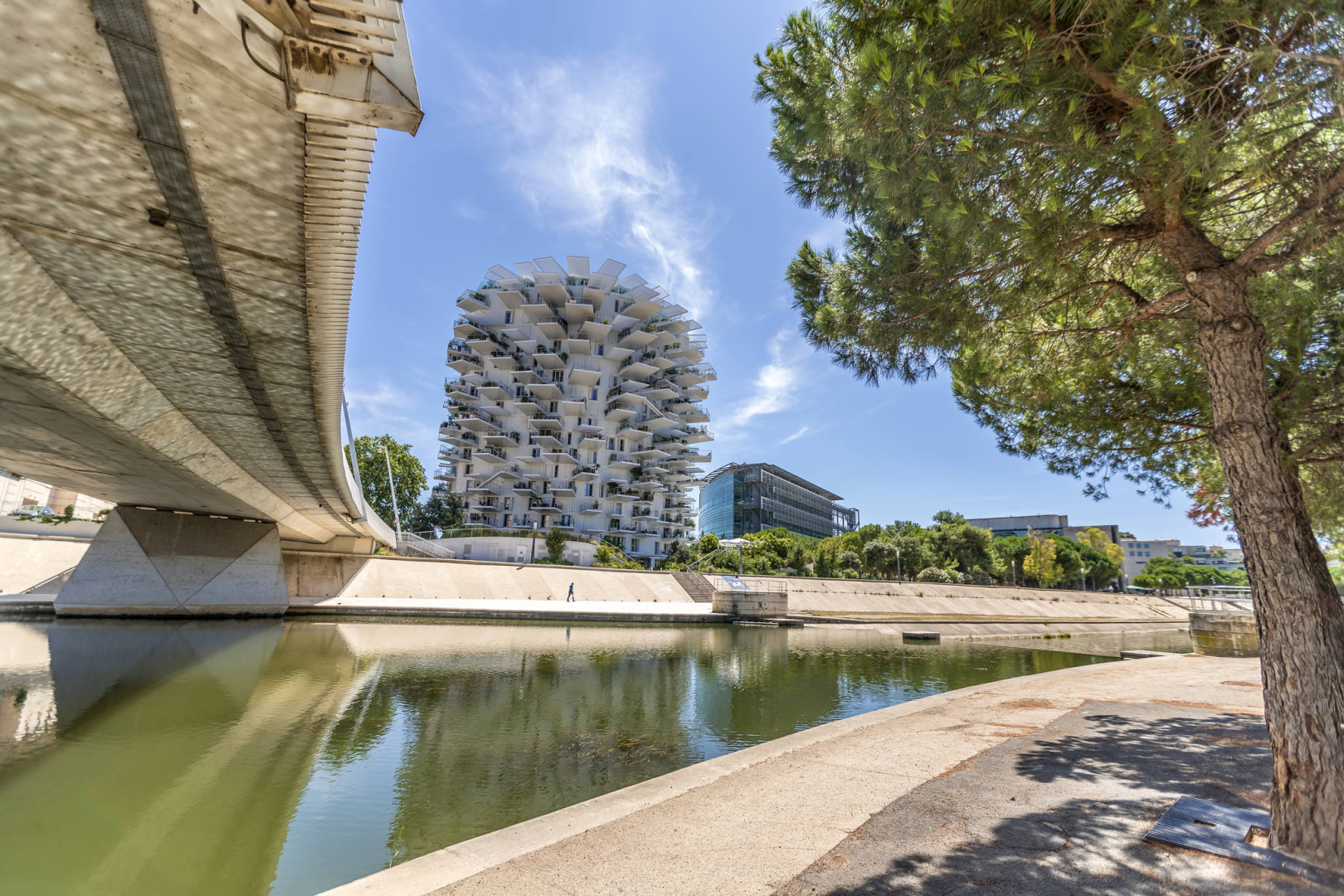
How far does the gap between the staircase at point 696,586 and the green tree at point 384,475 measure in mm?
31134

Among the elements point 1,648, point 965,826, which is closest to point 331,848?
point 965,826

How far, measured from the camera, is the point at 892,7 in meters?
5.38

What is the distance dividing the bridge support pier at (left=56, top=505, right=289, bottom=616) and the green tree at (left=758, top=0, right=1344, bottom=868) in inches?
1036

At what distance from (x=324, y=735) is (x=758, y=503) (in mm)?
88803

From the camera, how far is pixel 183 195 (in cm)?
404

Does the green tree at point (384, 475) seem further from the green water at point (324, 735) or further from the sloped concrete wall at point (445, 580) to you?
the green water at point (324, 735)

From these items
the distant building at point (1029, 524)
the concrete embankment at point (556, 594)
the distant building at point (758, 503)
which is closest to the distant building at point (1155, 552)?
the distant building at point (1029, 524)

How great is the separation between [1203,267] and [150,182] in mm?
7621

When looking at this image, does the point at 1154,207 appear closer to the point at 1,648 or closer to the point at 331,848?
the point at 331,848

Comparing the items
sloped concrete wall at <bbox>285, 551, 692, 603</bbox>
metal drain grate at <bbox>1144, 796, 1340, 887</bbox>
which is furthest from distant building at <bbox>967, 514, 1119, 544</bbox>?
metal drain grate at <bbox>1144, 796, 1340, 887</bbox>

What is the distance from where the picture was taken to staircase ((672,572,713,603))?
124 feet

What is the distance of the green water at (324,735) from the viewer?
19.2ft

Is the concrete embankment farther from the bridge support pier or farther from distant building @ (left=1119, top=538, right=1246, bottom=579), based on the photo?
distant building @ (left=1119, top=538, right=1246, bottom=579)

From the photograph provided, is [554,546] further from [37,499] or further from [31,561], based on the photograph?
[37,499]
